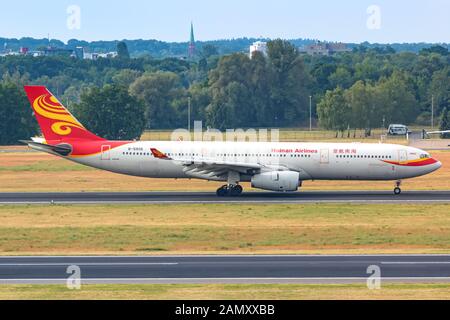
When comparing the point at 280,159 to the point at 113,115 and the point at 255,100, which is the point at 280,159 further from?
the point at 255,100

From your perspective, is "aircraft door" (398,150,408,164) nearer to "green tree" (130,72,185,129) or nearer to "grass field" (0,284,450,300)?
"grass field" (0,284,450,300)

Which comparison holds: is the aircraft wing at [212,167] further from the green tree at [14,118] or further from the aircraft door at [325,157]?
the green tree at [14,118]

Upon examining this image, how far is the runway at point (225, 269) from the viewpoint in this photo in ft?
107

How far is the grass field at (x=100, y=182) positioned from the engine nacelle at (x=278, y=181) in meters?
7.39

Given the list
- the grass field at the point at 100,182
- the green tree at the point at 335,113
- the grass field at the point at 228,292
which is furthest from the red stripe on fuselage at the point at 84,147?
the green tree at the point at 335,113

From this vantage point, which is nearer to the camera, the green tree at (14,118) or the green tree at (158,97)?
the green tree at (14,118)

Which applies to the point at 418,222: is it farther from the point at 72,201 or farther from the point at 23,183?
the point at 23,183

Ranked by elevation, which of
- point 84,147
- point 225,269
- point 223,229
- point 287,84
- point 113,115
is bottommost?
point 223,229

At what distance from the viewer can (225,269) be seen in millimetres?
35062

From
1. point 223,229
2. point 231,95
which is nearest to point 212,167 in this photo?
point 223,229

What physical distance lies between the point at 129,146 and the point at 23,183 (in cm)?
1498

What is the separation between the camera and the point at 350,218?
51094mm

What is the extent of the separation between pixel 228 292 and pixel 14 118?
370ft
